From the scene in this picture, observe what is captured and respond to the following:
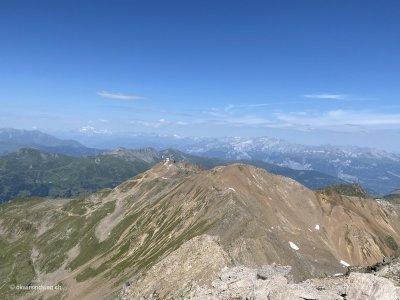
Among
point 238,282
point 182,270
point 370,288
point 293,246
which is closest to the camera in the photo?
point 370,288

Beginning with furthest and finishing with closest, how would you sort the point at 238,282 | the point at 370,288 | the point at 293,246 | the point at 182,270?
1. the point at 293,246
2. the point at 182,270
3. the point at 238,282
4. the point at 370,288

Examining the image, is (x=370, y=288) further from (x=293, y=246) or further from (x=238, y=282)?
(x=293, y=246)

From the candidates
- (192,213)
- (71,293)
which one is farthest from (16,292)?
(192,213)

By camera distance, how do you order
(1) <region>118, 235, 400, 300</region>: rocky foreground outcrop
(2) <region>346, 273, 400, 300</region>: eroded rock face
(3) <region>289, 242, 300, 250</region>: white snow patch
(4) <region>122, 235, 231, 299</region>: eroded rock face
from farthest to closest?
(3) <region>289, 242, 300, 250</region>: white snow patch
(4) <region>122, 235, 231, 299</region>: eroded rock face
(1) <region>118, 235, 400, 300</region>: rocky foreground outcrop
(2) <region>346, 273, 400, 300</region>: eroded rock face

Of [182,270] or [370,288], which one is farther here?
[182,270]

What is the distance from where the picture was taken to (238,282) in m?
49.7

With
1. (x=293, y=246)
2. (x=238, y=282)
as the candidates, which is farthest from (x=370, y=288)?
(x=293, y=246)

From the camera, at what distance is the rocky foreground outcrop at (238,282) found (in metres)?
39.8

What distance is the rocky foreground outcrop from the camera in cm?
3984

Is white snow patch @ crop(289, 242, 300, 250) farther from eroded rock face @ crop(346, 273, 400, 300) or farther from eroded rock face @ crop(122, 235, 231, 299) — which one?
eroded rock face @ crop(346, 273, 400, 300)

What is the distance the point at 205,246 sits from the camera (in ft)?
257

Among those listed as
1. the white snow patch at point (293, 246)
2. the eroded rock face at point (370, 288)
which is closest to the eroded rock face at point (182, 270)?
the eroded rock face at point (370, 288)

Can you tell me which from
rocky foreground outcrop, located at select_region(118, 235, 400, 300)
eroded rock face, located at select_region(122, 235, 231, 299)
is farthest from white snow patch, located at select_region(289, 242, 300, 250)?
rocky foreground outcrop, located at select_region(118, 235, 400, 300)

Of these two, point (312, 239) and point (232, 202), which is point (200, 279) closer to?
point (232, 202)
